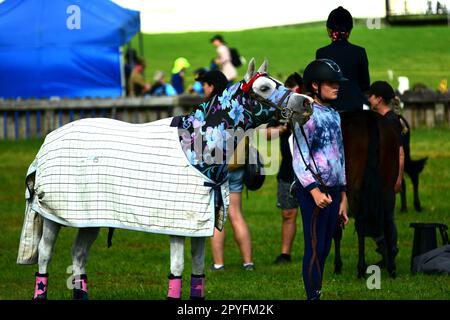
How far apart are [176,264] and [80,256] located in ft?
3.71

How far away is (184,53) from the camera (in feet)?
153

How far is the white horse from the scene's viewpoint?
8039 millimetres

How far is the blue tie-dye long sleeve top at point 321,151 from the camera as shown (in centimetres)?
810

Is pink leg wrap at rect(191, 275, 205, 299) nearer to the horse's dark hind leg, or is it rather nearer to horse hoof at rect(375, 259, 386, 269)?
the horse's dark hind leg

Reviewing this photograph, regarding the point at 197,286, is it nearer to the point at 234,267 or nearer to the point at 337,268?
the point at 337,268

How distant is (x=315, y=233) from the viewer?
26.8ft

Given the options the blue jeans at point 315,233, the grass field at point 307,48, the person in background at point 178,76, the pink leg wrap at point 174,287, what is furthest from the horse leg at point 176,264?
the grass field at point 307,48

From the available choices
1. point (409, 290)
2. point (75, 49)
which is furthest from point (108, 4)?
point (409, 290)

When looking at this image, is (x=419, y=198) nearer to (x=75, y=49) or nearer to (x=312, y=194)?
(x=312, y=194)

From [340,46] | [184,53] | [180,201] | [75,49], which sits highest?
[184,53]

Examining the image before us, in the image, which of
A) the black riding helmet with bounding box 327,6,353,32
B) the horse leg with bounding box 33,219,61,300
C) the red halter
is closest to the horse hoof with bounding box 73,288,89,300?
the horse leg with bounding box 33,219,61,300

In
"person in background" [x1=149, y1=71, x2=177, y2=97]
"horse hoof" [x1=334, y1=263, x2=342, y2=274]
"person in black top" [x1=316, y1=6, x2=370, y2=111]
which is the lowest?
"horse hoof" [x1=334, y1=263, x2=342, y2=274]

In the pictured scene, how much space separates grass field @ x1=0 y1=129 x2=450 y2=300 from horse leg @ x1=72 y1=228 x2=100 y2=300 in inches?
15.8

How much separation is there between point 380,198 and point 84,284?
2.97 metres
